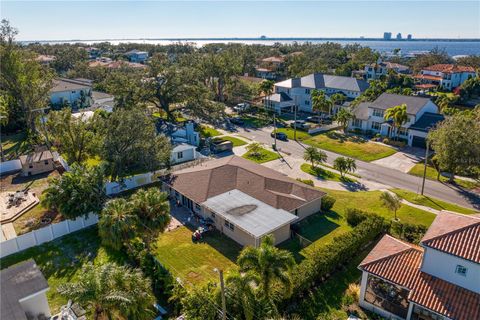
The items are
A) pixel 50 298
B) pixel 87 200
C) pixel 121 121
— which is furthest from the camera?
pixel 121 121

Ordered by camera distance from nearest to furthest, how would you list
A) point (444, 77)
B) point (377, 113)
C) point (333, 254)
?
point (333, 254), point (377, 113), point (444, 77)

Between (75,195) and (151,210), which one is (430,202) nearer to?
(151,210)

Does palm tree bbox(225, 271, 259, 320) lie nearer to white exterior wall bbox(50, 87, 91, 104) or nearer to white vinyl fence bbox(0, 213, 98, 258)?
white vinyl fence bbox(0, 213, 98, 258)

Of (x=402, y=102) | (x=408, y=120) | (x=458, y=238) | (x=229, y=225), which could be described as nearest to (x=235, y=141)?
(x=408, y=120)

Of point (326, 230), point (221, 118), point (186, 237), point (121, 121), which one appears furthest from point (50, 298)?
point (221, 118)

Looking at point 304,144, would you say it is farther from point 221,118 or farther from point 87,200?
point 87,200

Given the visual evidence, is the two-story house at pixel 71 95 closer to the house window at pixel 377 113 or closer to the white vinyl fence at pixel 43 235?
the white vinyl fence at pixel 43 235

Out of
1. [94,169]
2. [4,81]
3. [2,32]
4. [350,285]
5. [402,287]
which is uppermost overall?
[2,32]
